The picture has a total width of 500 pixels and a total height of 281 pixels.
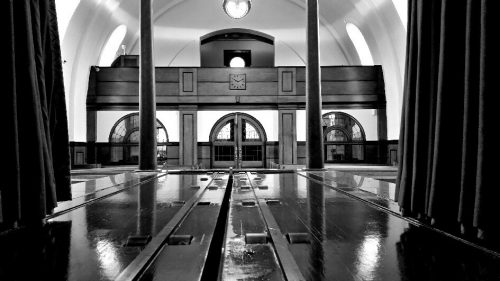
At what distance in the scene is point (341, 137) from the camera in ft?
42.2

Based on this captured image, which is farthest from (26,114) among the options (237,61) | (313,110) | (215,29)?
(237,61)

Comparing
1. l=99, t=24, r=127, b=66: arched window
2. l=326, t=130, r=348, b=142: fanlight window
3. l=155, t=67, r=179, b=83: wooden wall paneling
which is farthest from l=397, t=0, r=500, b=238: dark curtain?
l=99, t=24, r=127, b=66: arched window

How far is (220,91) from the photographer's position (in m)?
11.6

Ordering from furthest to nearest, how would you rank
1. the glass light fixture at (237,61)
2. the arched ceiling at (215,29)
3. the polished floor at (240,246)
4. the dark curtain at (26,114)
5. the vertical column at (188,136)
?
the glass light fixture at (237,61)
the vertical column at (188,136)
the arched ceiling at (215,29)
the dark curtain at (26,114)
the polished floor at (240,246)

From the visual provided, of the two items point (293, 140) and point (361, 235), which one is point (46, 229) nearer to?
point (361, 235)

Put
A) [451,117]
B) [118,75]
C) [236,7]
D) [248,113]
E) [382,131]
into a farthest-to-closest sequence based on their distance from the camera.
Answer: [248,113], [236,7], [382,131], [118,75], [451,117]

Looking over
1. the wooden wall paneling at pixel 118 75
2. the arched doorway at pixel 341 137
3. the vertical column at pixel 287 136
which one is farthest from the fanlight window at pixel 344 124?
the wooden wall paneling at pixel 118 75

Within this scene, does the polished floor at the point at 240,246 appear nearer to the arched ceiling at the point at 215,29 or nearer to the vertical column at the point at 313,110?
the vertical column at the point at 313,110

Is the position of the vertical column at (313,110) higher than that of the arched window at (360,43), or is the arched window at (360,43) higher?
the arched window at (360,43)

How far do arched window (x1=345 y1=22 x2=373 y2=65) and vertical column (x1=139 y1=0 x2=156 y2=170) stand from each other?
27.7 ft

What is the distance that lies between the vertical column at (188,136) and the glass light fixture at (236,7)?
12.1ft

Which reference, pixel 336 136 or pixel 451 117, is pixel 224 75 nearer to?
pixel 336 136

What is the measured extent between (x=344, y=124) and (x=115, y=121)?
25.5 feet

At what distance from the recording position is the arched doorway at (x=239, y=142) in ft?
42.5
